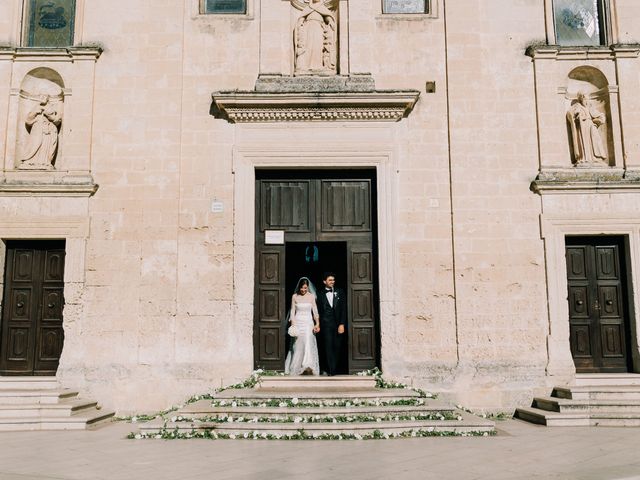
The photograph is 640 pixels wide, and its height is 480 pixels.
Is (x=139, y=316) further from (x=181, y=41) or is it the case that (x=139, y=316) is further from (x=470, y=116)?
(x=470, y=116)

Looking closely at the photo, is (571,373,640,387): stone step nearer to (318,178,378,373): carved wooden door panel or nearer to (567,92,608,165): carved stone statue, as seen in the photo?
(318,178,378,373): carved wooden door panel

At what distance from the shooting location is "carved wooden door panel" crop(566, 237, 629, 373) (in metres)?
10.2

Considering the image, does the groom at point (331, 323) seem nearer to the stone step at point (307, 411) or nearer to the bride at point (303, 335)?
the bride at point (303, 335)

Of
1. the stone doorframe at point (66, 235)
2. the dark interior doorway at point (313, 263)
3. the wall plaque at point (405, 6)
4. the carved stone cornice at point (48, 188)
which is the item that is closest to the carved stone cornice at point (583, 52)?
the wall plaque at point (405, 6)

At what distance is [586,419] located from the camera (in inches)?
342

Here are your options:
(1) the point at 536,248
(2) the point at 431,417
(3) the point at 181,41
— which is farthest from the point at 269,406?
(3) the point at 181,41

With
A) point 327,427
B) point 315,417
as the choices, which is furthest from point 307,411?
point 327,427

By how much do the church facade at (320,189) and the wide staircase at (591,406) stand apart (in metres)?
0.49

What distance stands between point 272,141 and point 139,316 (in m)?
3.78

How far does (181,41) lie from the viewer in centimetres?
1077

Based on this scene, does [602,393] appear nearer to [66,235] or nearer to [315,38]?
[315,38]

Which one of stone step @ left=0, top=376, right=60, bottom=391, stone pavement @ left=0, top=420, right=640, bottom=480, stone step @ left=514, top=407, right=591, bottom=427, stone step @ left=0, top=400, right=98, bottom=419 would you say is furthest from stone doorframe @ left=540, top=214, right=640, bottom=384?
stone step @ left=0, top=376, right=60, bottom=391

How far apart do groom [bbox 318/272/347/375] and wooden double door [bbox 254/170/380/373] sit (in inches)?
10.6

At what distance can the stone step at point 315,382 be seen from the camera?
9.30m
